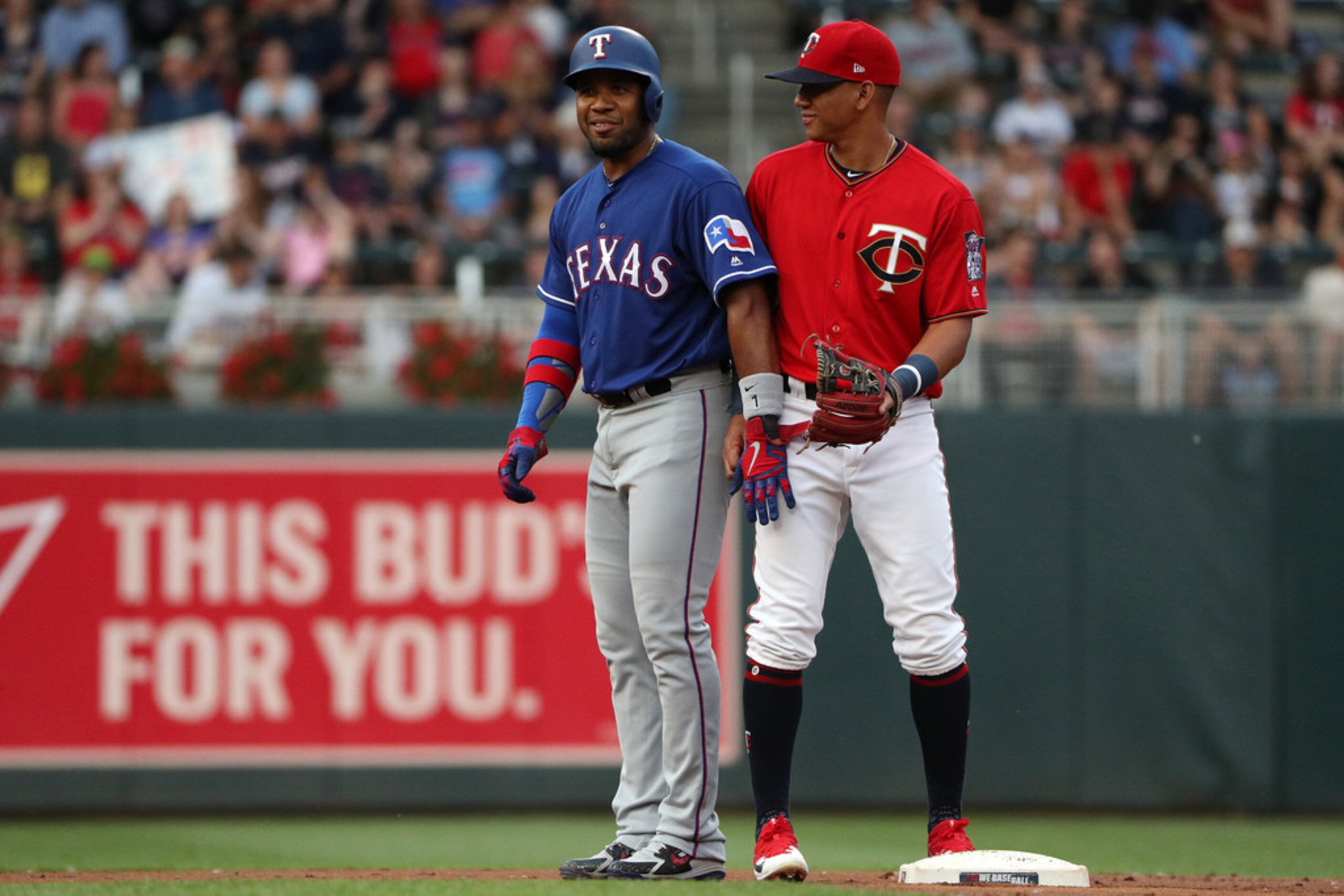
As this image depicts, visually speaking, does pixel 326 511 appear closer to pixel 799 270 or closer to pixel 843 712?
pixel 843 712

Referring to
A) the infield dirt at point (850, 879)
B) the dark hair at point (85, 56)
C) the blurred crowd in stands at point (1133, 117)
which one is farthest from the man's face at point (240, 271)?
the infield dirt at point (850, 879)

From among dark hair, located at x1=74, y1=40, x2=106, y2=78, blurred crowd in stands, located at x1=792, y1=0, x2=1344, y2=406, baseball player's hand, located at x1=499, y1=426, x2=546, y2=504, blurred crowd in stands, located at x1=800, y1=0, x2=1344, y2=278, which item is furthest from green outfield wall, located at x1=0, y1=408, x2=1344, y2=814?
dark hair, located at x1=74, y1=40, x2=106, y2=78

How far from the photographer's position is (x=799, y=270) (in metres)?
4.58

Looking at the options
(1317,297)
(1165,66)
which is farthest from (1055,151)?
(1317,297)

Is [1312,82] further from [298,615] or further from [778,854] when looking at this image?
[778,854]

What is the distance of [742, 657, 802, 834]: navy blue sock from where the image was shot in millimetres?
4535

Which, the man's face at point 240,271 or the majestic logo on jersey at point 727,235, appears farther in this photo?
the man's face at point 240,271

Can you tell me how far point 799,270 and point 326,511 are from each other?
4.13 m

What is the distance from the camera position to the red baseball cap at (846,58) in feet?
14.7

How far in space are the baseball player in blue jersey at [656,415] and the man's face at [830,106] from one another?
0.94 ft

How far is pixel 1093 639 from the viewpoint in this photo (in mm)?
8117

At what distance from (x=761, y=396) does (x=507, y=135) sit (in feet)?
25.0

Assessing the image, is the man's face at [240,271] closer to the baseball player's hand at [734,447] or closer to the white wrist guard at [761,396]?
the baseball player's hand at [734,447]

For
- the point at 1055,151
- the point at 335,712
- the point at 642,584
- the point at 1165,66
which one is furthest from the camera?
the point at 1165,66
